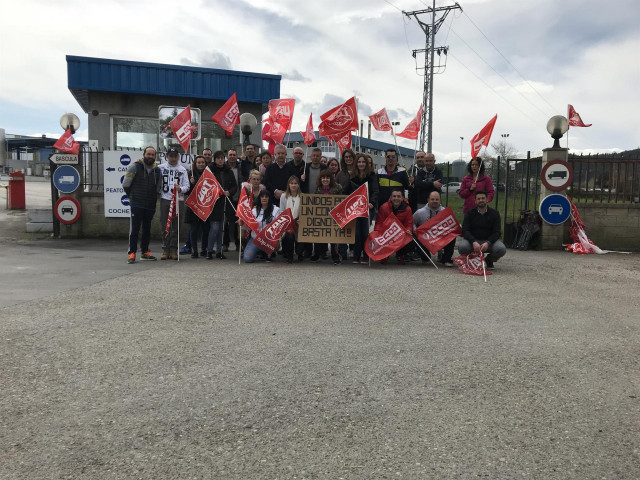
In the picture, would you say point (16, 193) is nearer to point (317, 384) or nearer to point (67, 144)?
point (67, 144)

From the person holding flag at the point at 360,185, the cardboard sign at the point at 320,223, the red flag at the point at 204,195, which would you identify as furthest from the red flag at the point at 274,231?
the person holding flag at the point at 360,185

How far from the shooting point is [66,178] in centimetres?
1334

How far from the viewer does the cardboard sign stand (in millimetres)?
9789

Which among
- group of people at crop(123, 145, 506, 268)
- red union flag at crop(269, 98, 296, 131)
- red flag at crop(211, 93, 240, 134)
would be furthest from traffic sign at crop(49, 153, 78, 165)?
red union flag at crop(269, 98, 296, 131)

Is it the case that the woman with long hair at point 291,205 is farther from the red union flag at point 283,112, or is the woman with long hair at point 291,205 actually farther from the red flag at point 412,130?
the red flag at point 412,130

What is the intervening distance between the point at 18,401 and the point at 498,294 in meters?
5.66

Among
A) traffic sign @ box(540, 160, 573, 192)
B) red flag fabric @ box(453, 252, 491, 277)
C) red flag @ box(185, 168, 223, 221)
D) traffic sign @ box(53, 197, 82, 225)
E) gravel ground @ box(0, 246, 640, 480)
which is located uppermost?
traffic sign @ box(540, 160, 573, 192)

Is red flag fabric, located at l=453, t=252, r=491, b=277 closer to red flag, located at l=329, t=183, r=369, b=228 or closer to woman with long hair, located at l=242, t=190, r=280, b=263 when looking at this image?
red flag, located at l=329, t=183, r=369, b=228

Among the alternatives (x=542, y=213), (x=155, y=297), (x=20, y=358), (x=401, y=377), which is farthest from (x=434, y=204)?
(x=20, y=358)

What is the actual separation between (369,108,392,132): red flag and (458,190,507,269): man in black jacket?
15.8 ft

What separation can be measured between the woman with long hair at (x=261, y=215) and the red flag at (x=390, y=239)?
6.24 feet

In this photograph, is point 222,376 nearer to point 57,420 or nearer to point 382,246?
point 57,420

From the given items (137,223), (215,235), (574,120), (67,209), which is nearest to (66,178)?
(67,209)

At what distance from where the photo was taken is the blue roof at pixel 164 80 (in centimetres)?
1652
